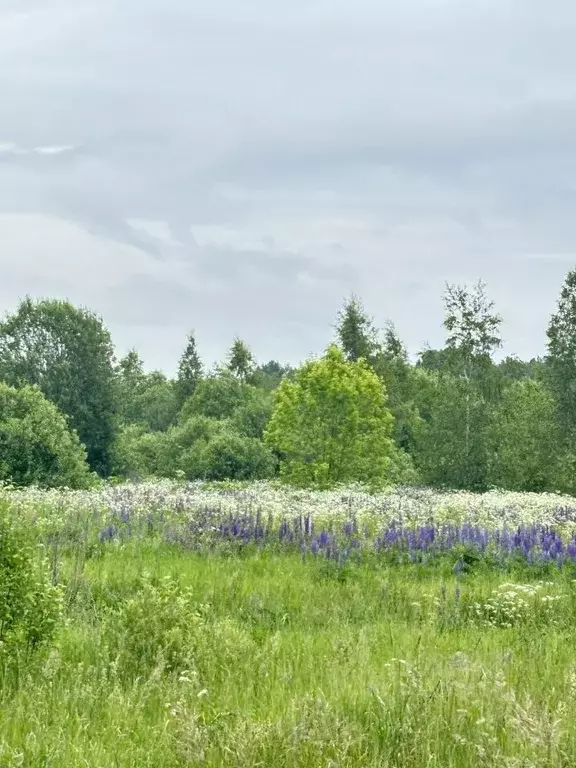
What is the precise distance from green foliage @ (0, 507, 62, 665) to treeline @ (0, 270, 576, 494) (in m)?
19.8

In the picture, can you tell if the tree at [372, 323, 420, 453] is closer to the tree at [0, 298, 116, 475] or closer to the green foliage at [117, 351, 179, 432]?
the tree at [0, 298, 116, 475]

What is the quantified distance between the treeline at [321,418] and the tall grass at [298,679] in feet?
60.2

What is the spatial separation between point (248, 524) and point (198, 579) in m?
3.60

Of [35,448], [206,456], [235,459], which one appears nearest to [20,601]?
[35,448]

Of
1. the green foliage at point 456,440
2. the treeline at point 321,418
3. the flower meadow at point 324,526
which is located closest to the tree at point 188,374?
the treeline at point 321,418

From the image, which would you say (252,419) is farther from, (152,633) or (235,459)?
(152,633)

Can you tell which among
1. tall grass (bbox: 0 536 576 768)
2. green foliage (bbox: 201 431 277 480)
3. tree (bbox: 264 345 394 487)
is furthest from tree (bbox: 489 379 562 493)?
tall grass (bbox: 0 536 576 768)

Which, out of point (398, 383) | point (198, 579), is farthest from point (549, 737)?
point (398, 383)

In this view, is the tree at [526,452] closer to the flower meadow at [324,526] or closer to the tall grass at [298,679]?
the flower meadow at [324,526]

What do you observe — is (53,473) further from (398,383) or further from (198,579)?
(398,383)

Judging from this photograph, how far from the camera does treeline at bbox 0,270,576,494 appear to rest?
27.4 meters

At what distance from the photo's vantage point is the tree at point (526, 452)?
33156 mm

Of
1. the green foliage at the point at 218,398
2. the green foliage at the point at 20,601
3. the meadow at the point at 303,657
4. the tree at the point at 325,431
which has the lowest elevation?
the meadow at the point at 303,657

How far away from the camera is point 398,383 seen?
49.8m
